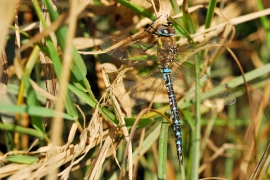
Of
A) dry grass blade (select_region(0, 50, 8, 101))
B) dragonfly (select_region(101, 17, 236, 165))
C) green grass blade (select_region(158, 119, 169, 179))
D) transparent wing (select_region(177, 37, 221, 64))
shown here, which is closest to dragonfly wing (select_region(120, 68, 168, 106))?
dragonfly (select_region(101, 17, 236, 165))

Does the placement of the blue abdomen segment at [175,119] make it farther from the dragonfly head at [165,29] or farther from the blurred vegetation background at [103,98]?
the dragonfly head at [165,29]

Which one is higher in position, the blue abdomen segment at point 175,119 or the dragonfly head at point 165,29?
the dragonfly head at point 165,29

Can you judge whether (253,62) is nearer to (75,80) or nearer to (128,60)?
(128,60)

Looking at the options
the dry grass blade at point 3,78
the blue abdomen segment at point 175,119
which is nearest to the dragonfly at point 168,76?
the blue abdomen segment at point 175,119

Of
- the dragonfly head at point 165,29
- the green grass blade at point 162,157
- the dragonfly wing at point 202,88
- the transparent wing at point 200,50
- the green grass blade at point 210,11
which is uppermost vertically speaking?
the green grass blade at point 210,11

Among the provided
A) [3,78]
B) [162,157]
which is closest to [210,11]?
[162,157]

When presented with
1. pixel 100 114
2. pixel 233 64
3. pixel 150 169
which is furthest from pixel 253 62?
pixel 100 114

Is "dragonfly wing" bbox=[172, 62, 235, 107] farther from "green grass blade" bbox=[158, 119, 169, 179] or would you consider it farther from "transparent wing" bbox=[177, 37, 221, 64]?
"green grass blade" bbox=[158, 119, 169, 179]
